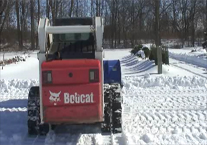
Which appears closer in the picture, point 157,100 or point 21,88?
point 157,100

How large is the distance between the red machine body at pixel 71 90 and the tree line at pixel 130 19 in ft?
172

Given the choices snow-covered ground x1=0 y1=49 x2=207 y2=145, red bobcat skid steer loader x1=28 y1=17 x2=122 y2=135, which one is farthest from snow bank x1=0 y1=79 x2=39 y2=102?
red bobcat skid steer loader x1=28 y1=17 x2=122 y2=135

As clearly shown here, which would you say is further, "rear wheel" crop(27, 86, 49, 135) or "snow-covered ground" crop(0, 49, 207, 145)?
"rear wheel" crop(27, 86, 49, 135)

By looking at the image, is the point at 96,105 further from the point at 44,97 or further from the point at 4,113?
the point at 4,113

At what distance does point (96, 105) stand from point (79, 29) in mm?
1503

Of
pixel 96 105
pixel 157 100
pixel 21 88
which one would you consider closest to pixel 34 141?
pixel 96 105

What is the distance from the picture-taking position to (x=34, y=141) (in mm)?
6312

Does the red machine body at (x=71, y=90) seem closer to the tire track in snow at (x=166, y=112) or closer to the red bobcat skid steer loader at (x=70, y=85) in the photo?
the red bobcat skid steer loader at (x=70, y=85)

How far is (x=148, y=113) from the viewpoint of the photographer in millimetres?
8266

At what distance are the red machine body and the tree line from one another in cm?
5236

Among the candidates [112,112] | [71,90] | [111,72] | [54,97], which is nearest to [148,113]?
[111,72]

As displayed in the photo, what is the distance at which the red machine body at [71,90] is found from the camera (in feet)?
18.4

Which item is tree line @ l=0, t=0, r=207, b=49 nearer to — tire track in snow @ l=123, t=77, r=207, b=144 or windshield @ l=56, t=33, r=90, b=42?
tire track in snow @ l=123, t=77, r=207, b=144

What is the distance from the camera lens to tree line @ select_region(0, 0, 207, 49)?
59.4m
